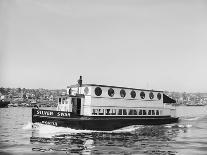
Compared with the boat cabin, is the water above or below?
below

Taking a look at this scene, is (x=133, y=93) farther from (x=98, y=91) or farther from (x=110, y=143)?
(x=110, y=143)

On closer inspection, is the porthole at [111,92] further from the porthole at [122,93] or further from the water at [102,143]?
the water at [102,143]

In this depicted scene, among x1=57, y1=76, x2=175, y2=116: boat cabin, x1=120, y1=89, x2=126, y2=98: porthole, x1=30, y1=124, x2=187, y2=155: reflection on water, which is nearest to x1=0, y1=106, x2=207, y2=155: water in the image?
x1=30, y1=124, x2=187, y2=155: reflection on water

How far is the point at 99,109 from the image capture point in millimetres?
38312

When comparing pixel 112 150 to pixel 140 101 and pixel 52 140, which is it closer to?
pixel 52 140

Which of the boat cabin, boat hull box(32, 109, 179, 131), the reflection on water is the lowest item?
the reflection on water

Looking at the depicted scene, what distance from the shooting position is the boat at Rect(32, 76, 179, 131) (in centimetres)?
3638

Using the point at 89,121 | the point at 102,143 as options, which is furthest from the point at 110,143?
the point at 89,121

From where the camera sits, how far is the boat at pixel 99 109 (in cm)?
3638

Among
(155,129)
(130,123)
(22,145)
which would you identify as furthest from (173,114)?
(22,145)

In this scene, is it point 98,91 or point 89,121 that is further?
point 98,91

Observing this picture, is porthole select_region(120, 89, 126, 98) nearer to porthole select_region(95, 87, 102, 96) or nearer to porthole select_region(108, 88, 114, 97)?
porthole select_region(108, 88, 114, 97)

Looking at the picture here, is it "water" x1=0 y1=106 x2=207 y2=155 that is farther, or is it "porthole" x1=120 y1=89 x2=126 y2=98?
"porthole" x1=120 y1=89 x2=126 y2=98

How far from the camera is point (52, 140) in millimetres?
32094
